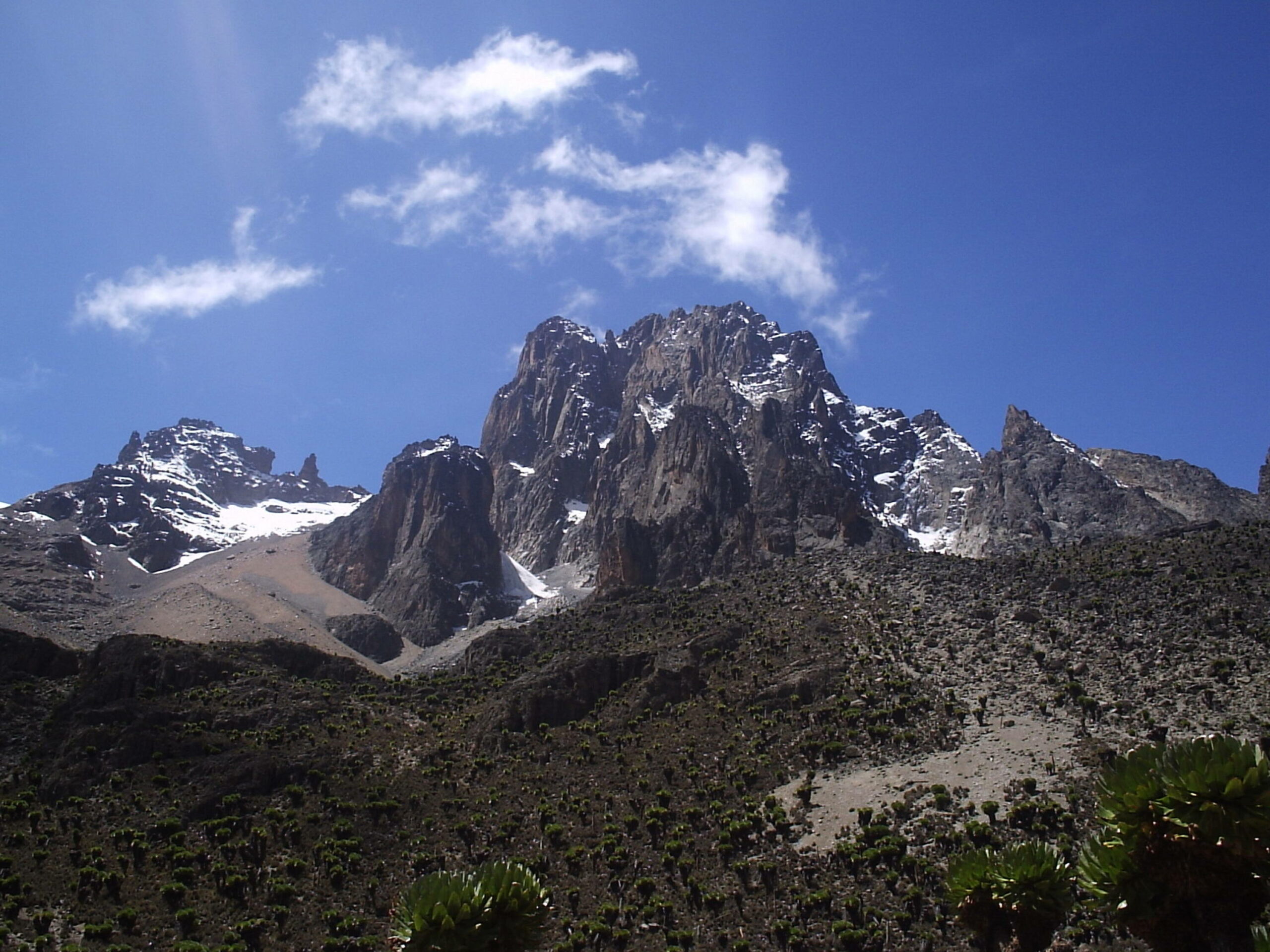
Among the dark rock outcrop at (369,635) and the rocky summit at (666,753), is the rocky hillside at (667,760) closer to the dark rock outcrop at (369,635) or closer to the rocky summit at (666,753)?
the rocky summit at (666,753)

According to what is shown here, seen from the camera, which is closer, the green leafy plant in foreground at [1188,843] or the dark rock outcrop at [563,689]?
the green leafy plant in foreground at [1188,843]

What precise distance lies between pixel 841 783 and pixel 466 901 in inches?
1758

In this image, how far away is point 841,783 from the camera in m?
64.9

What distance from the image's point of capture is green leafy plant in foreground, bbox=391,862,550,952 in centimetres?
2505

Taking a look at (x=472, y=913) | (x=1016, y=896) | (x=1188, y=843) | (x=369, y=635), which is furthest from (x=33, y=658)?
(x=1188, y=843)

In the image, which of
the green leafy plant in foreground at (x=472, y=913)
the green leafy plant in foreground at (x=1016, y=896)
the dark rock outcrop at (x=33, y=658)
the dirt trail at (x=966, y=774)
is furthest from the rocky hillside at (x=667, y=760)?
the green leafy plant in foreground at (x=472, y=913)

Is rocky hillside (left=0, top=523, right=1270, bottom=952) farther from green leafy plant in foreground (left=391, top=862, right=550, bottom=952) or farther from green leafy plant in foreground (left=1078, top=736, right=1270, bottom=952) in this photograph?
green leafy plant in foreground (left=391, top=862, right=550, bottom=952)

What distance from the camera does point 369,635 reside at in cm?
17775

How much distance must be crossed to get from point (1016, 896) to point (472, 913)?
16.6m

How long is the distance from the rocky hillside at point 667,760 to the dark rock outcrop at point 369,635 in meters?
68.3

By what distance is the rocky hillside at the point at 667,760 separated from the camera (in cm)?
5353

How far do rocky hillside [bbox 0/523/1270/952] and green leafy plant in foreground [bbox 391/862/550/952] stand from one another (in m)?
27.4

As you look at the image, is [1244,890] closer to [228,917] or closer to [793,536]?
[228,917]

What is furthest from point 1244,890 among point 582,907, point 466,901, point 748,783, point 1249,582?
point 1249,582
